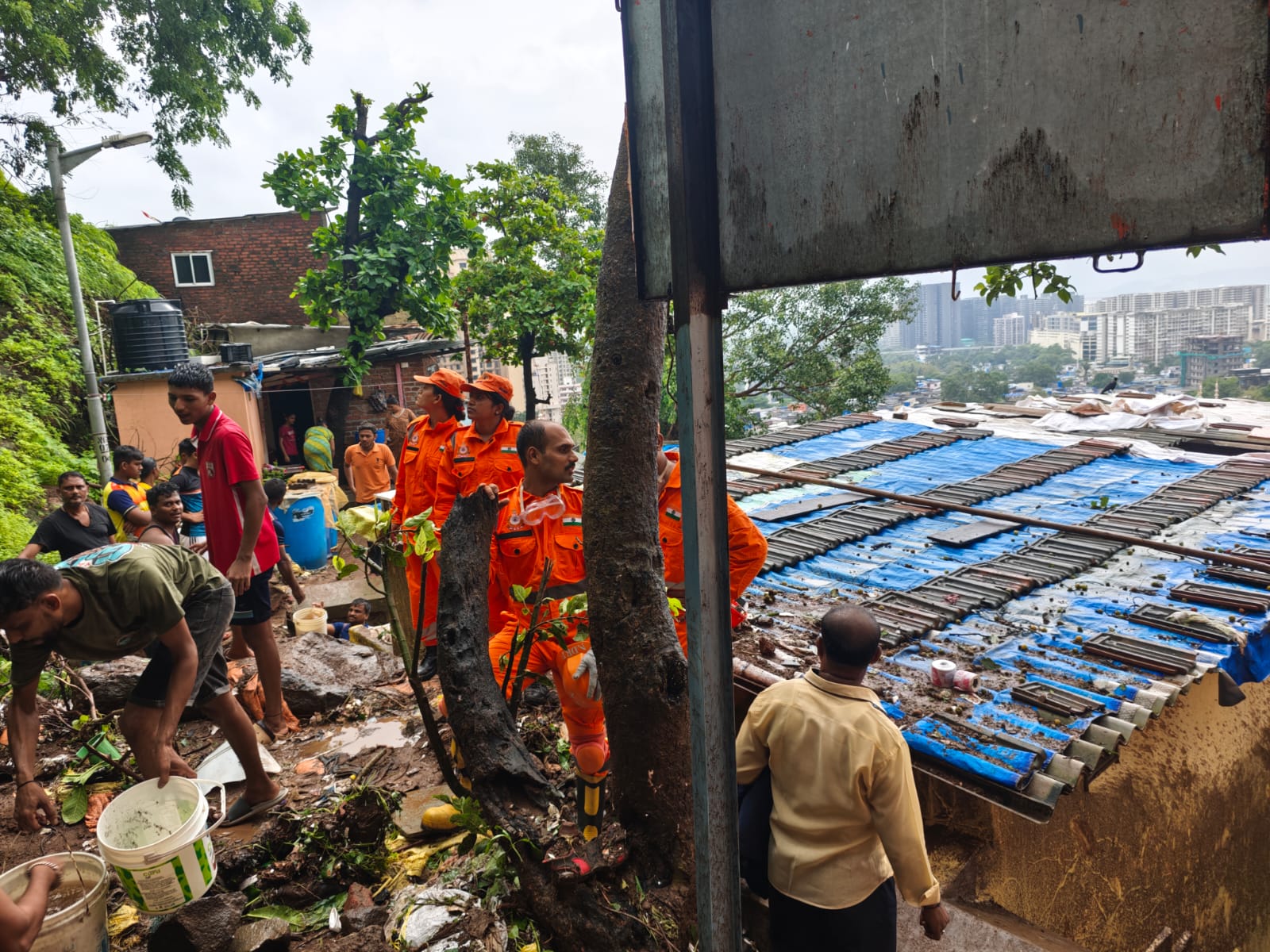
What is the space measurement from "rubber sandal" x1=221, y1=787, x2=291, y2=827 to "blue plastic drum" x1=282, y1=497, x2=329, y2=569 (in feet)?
18.5

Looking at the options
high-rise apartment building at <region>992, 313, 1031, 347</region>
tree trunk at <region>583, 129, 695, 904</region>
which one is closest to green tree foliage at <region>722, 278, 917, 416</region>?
tree trunk at <region>583, 129, 695, 904</region>

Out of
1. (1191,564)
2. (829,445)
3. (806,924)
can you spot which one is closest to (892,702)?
(806,924)

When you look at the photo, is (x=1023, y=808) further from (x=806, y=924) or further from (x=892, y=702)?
(x=806, y=924)

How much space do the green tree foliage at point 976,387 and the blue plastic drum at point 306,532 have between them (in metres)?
25.5

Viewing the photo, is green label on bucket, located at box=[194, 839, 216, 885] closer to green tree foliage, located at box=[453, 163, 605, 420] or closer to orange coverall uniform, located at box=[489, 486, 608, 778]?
orange coverall uniform, located at box=[489, 486, 608, 778]

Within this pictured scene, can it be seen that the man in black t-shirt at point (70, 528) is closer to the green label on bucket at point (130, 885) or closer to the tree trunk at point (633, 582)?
the green label on bucket at point (130, 885)

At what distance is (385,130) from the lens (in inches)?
443

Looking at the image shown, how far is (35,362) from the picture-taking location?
12.2 meters

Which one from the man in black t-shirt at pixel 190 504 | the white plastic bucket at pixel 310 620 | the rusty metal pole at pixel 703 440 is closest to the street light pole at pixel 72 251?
the man in black t-shirt at pixel 190 504

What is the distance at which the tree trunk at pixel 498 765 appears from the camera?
7.72ft

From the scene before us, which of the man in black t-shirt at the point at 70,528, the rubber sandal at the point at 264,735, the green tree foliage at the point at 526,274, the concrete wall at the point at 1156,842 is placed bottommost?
the concrete wall at the point at 1156,842

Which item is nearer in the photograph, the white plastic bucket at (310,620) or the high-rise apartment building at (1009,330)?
the white plastic bucket at (310,620)

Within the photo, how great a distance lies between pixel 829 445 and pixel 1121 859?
613cm

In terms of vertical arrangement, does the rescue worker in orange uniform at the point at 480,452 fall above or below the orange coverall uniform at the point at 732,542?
above
